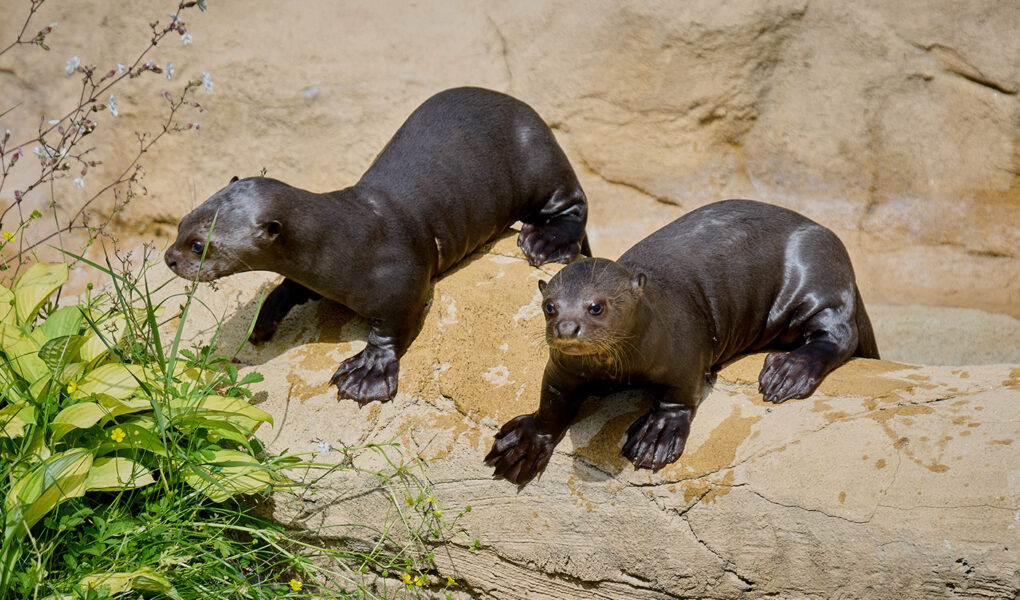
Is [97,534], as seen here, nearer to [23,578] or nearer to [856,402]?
[23,578]

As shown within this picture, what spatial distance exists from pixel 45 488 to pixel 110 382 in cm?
58

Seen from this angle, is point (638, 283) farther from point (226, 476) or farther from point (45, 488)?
point (45, 488)

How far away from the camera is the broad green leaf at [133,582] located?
340cm

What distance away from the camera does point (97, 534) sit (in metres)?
3.65

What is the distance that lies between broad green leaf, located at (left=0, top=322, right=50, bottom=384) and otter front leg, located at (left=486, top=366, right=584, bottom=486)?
1810 millimetres

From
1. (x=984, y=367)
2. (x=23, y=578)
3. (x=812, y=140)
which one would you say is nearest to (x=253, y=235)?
(x=23, y=578)

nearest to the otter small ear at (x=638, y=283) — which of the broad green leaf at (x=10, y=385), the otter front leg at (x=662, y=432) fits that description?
the otter front leg at (x=662, y=432)

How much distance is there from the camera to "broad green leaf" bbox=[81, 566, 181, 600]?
340 cm

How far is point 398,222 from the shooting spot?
4.85 m

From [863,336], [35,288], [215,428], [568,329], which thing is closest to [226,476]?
[215,428]

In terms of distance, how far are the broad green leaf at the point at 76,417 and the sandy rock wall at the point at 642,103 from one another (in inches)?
140

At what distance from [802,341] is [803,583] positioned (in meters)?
1.35

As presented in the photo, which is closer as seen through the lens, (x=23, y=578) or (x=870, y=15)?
(x=23, y=578)

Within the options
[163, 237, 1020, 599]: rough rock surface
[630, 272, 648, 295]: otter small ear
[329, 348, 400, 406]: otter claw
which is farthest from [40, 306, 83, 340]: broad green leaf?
[630, 272, 648, 295]: otter small ear
